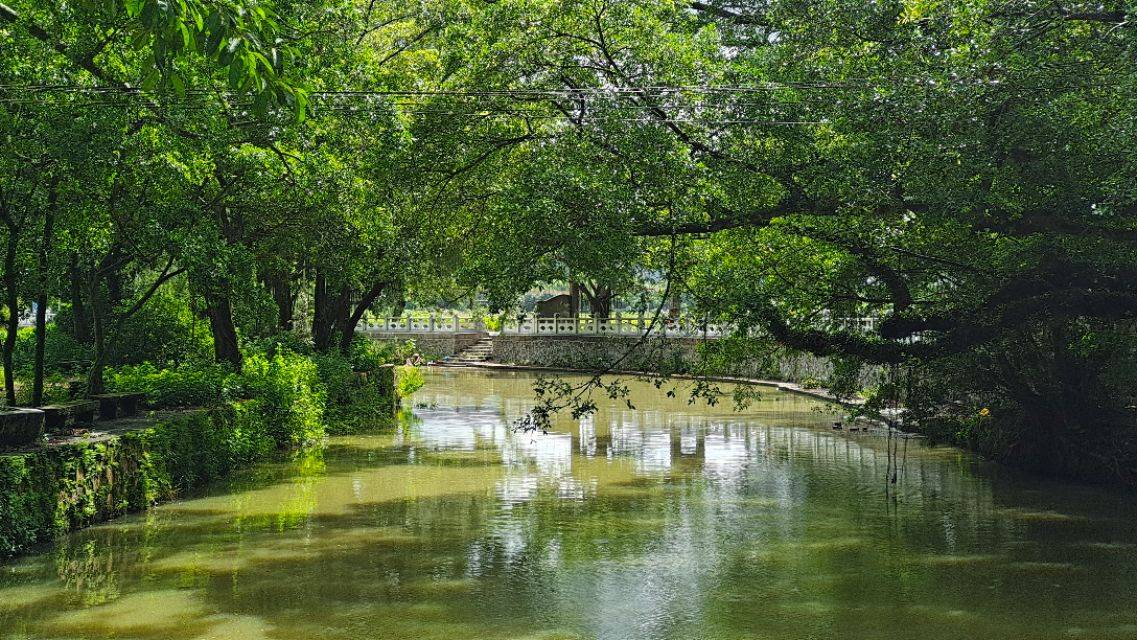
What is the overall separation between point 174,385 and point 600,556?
27.2ft

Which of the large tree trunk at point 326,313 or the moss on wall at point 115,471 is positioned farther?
the large tree trunk at point 326,313

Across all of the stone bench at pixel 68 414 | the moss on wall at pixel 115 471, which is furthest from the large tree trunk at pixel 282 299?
the stone bench at pixel 68 414

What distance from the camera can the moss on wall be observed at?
10.9 m

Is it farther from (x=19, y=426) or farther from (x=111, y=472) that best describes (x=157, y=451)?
(x=19, y=426)

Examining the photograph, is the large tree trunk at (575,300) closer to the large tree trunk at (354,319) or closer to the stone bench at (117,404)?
the large tree trunk at (354,319)

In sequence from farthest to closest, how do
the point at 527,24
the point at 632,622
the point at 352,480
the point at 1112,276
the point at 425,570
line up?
the point at 352,480, the point at 527,24, the point at 1112,276, the point at 425,570, the point at 632,622

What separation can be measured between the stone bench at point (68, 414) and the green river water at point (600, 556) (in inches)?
62.0

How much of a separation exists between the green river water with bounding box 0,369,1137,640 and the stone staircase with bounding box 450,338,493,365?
110ft

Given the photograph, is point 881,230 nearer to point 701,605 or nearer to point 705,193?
point 705,193

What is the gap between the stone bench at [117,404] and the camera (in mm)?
14891

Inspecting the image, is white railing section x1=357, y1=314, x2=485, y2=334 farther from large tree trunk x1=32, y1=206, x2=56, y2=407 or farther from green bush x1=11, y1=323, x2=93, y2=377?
large tree trunk x1=32, y1=206, x2=56, y2=407

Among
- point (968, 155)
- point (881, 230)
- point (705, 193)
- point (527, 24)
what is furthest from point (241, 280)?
point (968, 155)

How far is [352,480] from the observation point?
16688 millimetres

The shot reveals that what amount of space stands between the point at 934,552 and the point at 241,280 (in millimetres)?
11773
